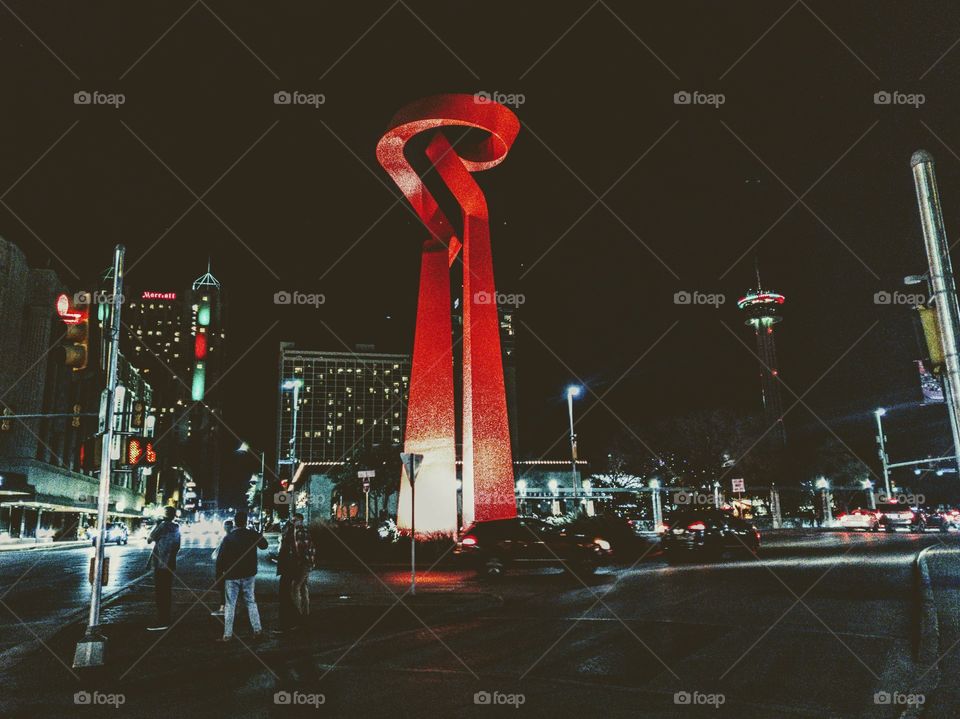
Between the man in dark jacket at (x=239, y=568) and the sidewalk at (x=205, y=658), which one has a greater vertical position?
the man in dark jacket at (x=239, y=568)

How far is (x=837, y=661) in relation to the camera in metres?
7.58

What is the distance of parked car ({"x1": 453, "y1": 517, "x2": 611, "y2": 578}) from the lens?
18359 millimetres

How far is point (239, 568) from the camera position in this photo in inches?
387

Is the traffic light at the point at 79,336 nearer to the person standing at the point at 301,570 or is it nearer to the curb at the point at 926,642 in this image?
the person standing at the point at 301,570

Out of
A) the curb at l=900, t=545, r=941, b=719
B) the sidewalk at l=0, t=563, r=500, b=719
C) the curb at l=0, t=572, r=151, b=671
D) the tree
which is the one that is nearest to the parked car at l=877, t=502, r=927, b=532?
the curb at l=900, t=545, r=941, b=719

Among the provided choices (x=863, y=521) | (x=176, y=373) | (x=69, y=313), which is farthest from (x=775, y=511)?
(x=176, y=373)

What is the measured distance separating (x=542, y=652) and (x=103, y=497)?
5628 millimetres

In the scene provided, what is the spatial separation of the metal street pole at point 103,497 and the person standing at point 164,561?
6.58 feet

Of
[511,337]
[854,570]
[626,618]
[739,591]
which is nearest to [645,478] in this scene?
[854,570]

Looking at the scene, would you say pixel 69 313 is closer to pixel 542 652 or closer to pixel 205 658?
pixel 205 658

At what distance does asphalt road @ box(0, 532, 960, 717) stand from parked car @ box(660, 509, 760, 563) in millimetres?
5774

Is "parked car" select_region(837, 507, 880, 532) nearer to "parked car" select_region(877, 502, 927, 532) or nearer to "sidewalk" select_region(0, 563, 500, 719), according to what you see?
"parked car" select_region(877, 502, 927, 532)

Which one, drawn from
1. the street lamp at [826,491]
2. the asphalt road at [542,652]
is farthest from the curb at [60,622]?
the street lamp at [826,491]

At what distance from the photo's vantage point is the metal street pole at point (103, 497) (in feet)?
26.5
